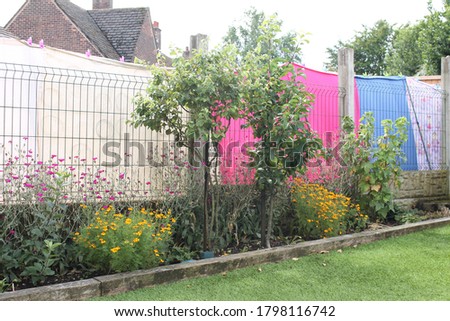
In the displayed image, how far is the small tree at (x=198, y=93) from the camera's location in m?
4.61

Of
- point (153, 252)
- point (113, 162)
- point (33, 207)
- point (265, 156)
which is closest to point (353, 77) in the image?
point (265, 156)

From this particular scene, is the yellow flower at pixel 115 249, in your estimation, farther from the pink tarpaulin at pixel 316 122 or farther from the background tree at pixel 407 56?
the background tree at pixel 407 56

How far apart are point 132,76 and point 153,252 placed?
238 centimetres

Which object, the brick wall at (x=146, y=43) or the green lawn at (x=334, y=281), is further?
the brick wall at (x=146, y=43)

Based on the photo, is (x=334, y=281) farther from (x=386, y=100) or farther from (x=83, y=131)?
(x=386, y=100)

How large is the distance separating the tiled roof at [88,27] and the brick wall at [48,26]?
257 millimetres

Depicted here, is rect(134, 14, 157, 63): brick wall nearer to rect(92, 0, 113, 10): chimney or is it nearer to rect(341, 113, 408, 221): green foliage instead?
rect(92, 0, 113, 10): chimney

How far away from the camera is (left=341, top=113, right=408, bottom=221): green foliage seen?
687cm

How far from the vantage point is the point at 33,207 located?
421cm

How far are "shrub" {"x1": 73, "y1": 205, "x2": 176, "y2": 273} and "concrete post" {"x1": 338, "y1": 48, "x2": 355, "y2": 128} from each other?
174 inches

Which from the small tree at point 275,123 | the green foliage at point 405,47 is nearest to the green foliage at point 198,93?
the small tree at point 275,123

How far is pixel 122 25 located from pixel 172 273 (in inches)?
842

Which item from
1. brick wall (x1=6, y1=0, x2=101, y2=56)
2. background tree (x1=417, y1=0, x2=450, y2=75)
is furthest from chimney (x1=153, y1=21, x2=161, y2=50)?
background tree (x1=417, y1=0, x2=450, y2=75)

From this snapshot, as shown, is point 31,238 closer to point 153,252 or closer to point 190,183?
point 153,252
